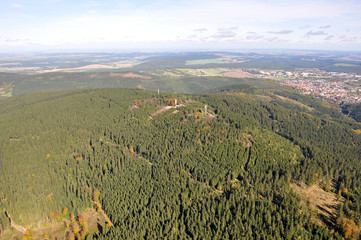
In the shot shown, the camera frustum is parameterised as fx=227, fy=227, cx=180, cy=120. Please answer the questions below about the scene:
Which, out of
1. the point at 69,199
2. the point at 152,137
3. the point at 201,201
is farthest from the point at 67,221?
the point at 152,137

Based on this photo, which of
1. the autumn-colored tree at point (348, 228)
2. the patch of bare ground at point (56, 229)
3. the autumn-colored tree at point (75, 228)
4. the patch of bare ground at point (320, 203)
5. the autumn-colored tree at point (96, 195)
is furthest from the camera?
the autumn-colored tree at point (96, 195)

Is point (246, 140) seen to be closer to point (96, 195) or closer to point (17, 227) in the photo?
point (96, 195)

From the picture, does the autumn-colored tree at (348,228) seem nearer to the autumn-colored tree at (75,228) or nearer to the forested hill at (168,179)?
the forested hill at (168,179)

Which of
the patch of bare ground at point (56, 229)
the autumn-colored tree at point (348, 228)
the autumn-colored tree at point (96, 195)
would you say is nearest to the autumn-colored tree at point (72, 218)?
the patch of bare ground at point (56, 229)

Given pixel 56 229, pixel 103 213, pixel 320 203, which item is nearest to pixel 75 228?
pixel 56 229

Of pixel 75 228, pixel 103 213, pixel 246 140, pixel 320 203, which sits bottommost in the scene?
pixel 103 213

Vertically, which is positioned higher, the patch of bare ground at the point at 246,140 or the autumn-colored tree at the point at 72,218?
the patch of bare ground at the point at 246,140
